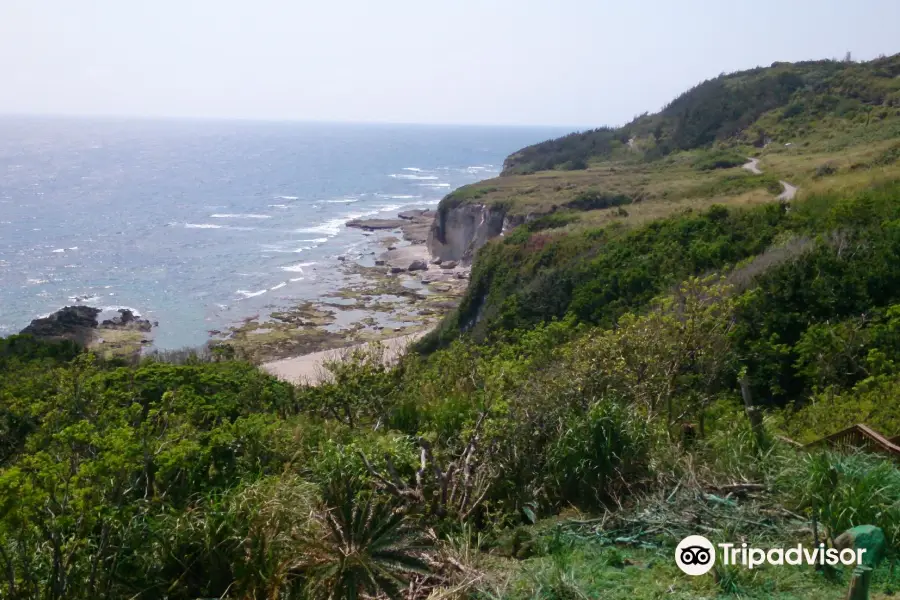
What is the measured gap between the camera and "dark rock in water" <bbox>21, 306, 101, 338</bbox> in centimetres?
4031

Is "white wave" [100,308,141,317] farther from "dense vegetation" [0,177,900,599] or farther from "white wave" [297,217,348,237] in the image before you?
"dense vegetation" [0,177,900,599]

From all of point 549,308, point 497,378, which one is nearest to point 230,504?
point 497,378

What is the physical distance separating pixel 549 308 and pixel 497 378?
61.4 feet

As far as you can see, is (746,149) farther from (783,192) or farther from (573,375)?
(573,375)

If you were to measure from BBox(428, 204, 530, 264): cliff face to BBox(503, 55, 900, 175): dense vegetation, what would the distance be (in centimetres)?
2608

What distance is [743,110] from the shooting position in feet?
258

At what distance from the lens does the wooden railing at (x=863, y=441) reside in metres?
7.15

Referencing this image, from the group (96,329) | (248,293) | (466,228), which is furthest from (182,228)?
(96,329)

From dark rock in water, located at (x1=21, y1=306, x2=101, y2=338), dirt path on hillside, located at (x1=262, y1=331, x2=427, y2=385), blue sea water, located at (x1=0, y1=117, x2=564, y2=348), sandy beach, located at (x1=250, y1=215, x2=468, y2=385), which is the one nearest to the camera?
dirt path on hillside, located at (x1=262, y1=331, x2=427, y2=385)

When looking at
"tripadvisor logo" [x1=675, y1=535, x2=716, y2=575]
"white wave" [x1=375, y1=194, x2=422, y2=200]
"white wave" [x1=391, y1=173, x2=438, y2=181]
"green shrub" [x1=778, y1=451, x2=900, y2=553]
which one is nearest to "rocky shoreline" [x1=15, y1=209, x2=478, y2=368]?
"tripadvisor logo" [x1=675, y1=535, x2=716, y2=575]

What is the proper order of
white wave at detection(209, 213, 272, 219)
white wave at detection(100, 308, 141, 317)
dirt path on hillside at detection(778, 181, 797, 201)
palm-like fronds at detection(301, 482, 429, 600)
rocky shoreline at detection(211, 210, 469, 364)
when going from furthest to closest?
white wave at detection(209, 213, 272, 219)
white wave at detection(100, 308, 141, 317)
rocky shoreline at detection(211, 210, 469, 364)
dirt path on hillside at detection(778, 181, 797, 201)
palm-like fronds at detection(301, 482, 429, 600)

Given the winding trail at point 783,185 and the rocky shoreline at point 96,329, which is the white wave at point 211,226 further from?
the winding trail at point 783,185

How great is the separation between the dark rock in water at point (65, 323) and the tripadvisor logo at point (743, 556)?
42014mm

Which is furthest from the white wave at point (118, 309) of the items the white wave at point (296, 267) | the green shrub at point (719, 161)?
the green shrub at point (719, 161)
